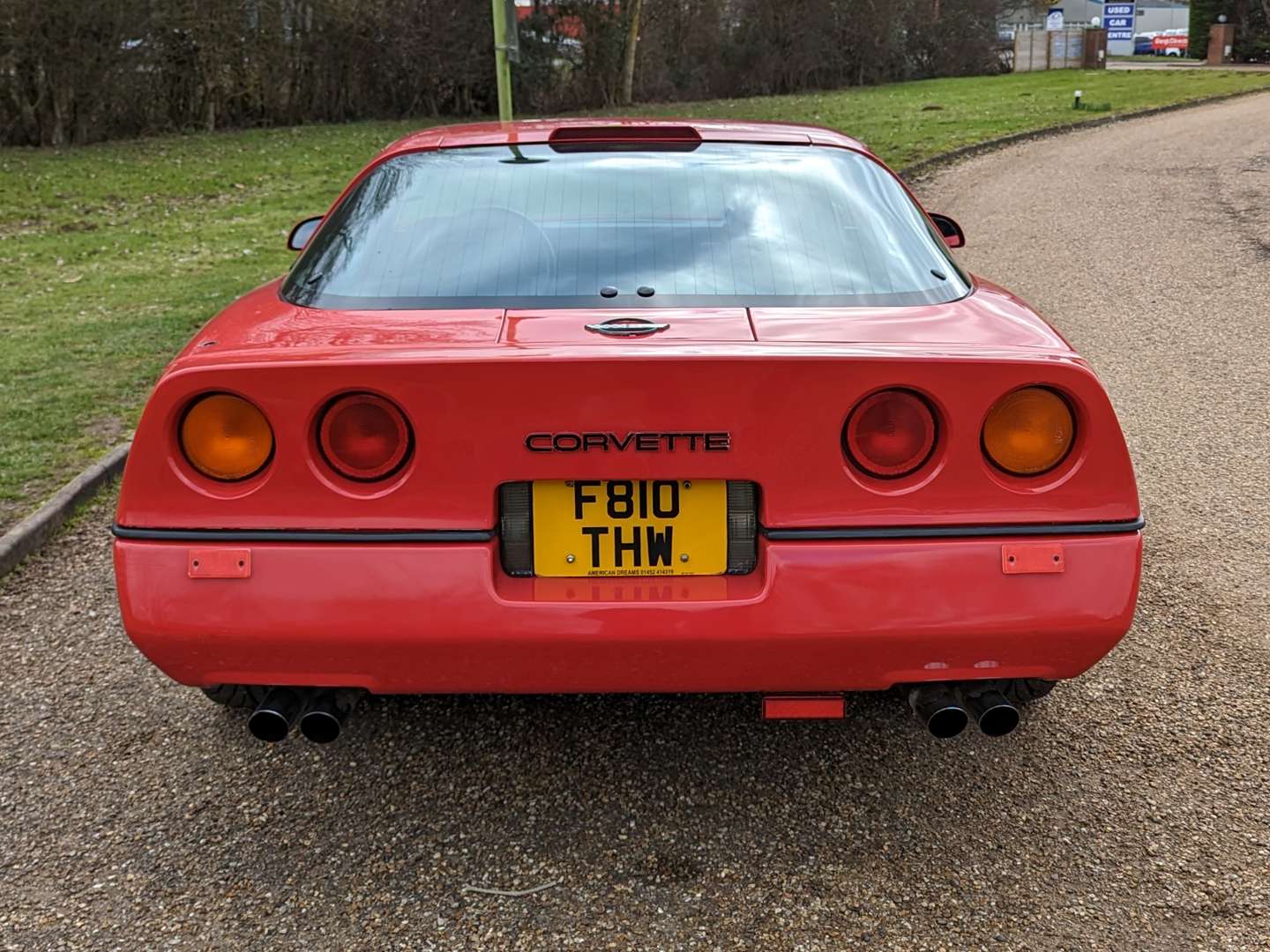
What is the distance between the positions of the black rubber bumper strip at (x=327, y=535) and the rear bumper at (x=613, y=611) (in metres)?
0.01

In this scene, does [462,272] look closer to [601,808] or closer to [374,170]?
[374,170]

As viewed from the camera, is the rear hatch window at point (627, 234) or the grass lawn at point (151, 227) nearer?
the rear hatch window at point (627, 234)

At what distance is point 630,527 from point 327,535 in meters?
0.59

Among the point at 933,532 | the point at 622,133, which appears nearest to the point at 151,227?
the point at 622,133

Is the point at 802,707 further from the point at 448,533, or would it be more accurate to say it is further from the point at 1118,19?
the point at 1118,19

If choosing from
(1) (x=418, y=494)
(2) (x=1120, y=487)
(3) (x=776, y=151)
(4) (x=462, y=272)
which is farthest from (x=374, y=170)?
(2) (x=1120, y=487)

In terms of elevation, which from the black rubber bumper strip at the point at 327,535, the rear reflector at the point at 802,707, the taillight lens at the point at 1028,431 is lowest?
the rear reflector at the point at 802,707

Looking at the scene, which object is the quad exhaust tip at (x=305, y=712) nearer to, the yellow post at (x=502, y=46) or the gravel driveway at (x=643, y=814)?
A: the gravel driveway at (x=643, y=814)

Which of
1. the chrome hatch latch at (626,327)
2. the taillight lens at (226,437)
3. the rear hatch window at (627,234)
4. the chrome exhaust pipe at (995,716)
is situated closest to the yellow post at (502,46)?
the rear hatch window at (627,234)

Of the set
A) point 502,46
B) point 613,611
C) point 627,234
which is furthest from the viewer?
point 502,46

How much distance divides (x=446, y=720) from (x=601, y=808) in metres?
0.58

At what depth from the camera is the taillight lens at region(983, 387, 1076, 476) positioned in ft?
7.33

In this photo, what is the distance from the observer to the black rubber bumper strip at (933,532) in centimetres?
220

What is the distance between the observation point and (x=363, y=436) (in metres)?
2.20
